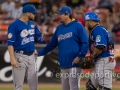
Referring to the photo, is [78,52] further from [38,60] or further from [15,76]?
[38,60]

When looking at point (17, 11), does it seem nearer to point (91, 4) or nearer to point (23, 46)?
point (91, 4)

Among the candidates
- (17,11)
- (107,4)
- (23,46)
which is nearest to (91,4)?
(107,4)

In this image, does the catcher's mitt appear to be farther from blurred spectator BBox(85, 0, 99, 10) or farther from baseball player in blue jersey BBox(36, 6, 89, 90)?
blurred spectator BBox(85, 0, 99, 10)

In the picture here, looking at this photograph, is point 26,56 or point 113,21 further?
point 113,21

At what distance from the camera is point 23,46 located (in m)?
9.02

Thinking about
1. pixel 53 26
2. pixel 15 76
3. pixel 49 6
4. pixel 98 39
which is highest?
pixel 49 6

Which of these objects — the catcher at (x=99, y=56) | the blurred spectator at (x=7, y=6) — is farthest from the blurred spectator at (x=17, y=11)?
the catcher at (x=99, y=56)

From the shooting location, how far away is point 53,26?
1603cm

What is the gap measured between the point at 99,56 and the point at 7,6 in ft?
33.0

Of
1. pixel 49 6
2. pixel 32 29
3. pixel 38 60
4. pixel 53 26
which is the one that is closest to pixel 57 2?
pixel 49 6

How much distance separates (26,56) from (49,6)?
8.67 meters

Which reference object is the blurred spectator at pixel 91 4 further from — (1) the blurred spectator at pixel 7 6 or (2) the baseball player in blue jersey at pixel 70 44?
(2) the baseball player in blue jersey at pixel 70 44

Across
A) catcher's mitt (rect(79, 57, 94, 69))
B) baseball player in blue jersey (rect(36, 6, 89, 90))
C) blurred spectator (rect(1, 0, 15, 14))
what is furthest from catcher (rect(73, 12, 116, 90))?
blurred spectator (rect(1, 0, 15, 14))

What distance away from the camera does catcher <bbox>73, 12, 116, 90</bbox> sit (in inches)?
328
